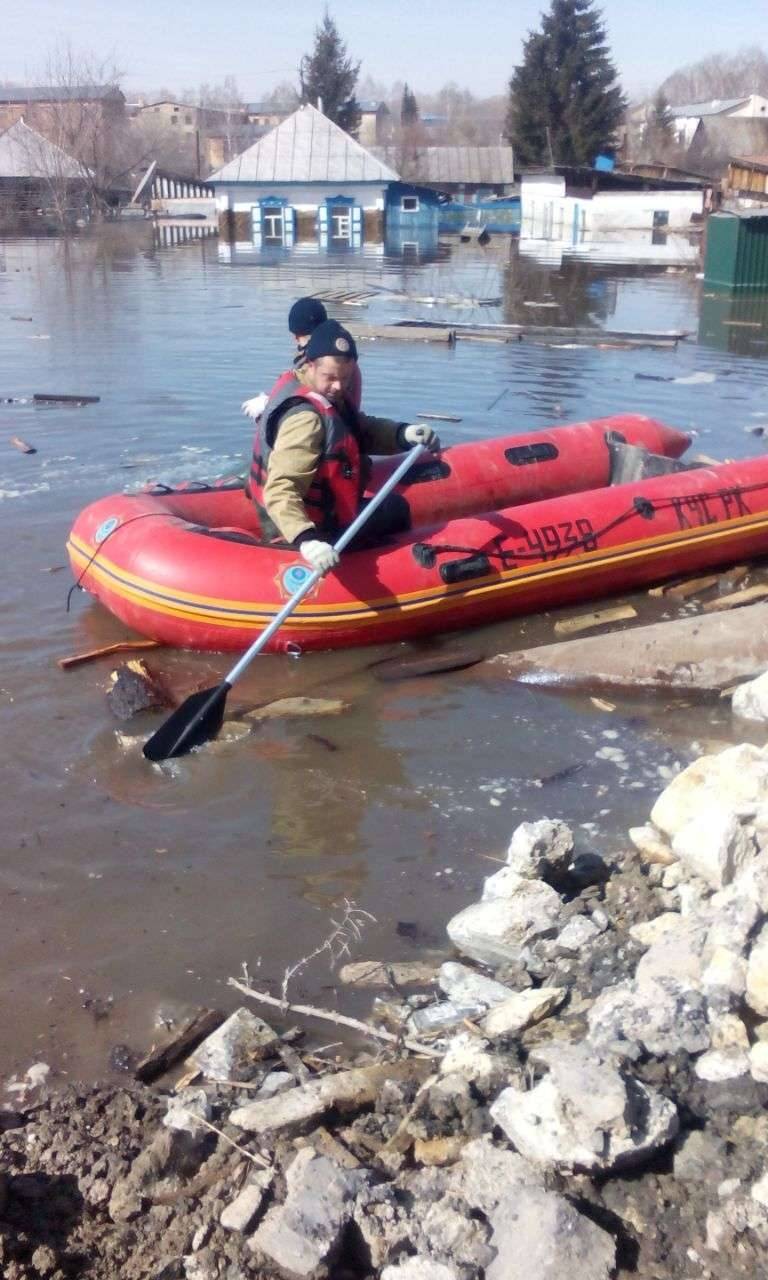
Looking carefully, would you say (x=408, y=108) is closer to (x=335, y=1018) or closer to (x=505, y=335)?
(x=505, y=335)

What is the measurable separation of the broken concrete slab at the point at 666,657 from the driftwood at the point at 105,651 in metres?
1.83

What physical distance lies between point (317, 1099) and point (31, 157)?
154 ft

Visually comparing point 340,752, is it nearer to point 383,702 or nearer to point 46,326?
point 383,702

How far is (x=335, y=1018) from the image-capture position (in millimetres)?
3279

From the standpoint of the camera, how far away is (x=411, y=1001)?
11.0 feet

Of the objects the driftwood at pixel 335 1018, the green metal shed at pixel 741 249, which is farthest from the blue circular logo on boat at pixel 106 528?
the green metal shed at pixel 741 249

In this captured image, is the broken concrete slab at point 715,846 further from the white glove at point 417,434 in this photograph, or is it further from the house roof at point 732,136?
the house roof at point 732,136

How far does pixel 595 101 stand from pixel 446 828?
46955 millimetres

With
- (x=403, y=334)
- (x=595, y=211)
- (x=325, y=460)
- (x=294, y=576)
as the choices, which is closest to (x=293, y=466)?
(x=325, y=460)

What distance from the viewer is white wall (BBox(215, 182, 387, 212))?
37.9 m

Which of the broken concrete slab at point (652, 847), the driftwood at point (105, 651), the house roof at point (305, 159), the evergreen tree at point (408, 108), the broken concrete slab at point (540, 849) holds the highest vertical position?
the evergreen tree at point (408, 108)

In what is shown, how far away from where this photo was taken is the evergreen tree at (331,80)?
55.1 m

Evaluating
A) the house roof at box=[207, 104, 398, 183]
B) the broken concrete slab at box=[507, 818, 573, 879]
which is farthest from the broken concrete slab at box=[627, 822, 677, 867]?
the house roof at box=[207, 104, 398, 183]

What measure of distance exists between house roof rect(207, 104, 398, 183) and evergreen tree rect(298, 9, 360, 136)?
16849 millimetres
